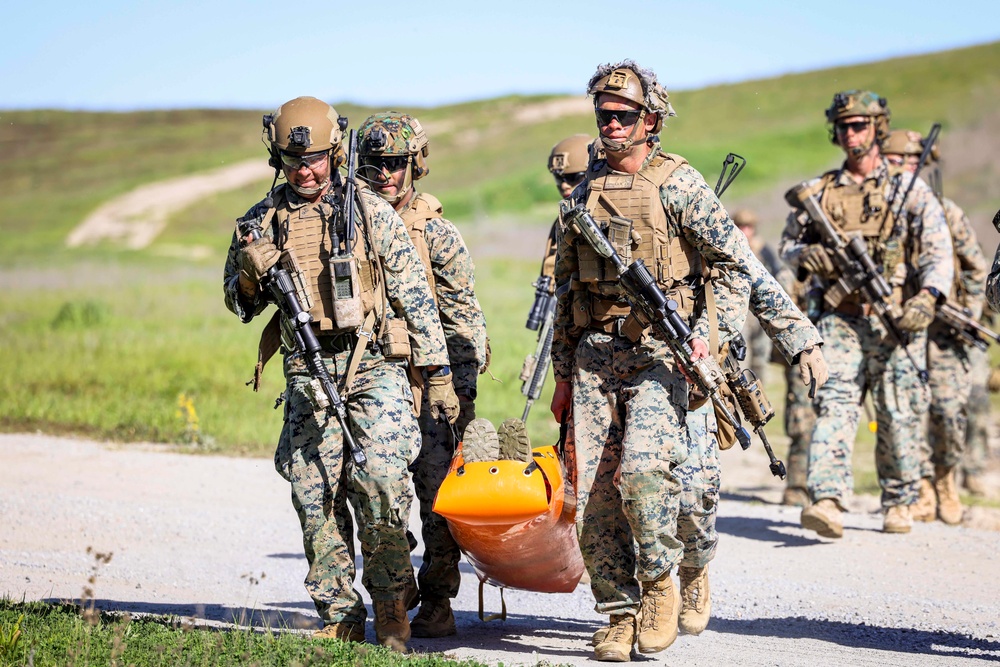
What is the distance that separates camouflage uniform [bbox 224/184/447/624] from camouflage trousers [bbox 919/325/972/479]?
19.5ft

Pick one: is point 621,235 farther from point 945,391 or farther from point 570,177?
point 945,391

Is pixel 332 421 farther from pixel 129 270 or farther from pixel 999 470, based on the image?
pixel 129 270

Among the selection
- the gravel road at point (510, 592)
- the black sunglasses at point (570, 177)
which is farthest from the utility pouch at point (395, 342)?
the black sunglasses at point (570, 177)

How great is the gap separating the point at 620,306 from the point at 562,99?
7047 cm

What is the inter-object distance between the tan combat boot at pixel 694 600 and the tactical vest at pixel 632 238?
4.54 feet

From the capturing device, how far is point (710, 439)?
6.76 metres

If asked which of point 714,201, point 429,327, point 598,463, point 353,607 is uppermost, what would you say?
point 714,201

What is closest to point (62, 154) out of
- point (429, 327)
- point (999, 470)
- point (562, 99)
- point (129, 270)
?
point (562, 99)

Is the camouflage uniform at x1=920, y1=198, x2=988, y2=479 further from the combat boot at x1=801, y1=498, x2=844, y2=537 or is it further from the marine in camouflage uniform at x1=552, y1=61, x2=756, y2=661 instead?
the marine in camouflage uniform at x1=552, y1=61, x2=756, y2=661

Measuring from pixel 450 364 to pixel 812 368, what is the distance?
6.19 feet

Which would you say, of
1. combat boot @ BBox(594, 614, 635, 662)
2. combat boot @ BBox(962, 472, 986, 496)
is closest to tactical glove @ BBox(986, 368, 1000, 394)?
combat boot @ BBox(962, 472, 986, 496)

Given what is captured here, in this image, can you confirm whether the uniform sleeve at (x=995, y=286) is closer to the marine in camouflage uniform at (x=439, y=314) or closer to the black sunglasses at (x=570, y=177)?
the marine in camouflage uniform at (x=439, y=314)

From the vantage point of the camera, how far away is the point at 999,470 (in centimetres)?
1391

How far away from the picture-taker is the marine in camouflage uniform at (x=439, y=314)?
7.08 meters
